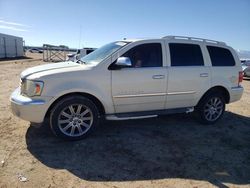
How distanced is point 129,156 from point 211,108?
291 cm

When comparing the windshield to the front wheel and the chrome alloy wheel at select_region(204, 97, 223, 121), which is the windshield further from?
the chrome alloy wheel at select_region(204, 97, 223, 121)

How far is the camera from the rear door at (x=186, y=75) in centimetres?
573

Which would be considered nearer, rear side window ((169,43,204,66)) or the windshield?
the windshield

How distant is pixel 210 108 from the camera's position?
21.2 feet

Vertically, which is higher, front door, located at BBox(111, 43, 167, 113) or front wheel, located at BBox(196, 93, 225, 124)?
front door, located at BBox(111, 43, 167, 113)

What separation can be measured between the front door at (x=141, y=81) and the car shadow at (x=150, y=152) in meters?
0.64

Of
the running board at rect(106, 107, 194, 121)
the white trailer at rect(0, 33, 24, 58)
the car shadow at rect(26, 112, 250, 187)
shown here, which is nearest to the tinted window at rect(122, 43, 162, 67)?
the running board at rect(106, 107, 194, 121)

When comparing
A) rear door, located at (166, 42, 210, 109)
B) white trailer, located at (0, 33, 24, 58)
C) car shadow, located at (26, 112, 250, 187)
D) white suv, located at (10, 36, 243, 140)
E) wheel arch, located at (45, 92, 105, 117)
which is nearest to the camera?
car shadow, located at (26, 112, 250, 187)

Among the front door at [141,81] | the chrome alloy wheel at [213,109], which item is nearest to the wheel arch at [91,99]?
the front door at [141,81]

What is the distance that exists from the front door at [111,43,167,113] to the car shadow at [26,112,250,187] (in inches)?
25.2

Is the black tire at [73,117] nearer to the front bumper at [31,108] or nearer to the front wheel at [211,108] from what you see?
the front bumper at [31,108]

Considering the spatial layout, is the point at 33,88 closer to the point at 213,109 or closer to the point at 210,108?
the point at 210,108

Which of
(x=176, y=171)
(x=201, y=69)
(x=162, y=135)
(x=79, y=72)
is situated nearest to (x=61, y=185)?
(x=176, y=171)

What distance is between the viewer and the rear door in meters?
5.73
